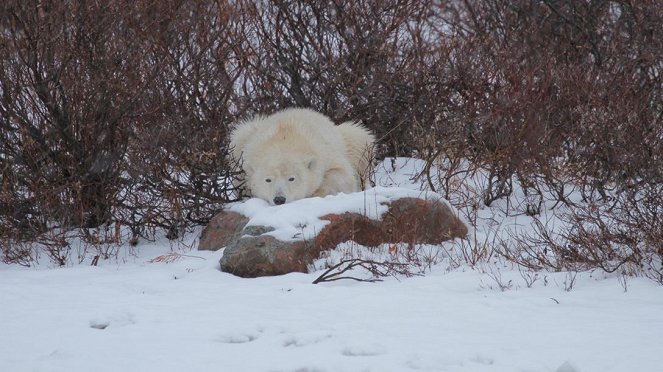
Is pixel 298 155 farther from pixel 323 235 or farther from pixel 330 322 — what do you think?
pixel 330 322

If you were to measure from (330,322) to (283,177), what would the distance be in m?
2.86

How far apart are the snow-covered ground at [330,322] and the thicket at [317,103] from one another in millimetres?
656

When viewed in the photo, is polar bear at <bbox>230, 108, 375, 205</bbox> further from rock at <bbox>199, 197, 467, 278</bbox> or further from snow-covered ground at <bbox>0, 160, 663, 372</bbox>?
snow-covered ground at <bbox>0, 160, 663, 372</bbox>

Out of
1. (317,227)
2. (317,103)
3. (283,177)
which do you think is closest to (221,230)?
(283,177)

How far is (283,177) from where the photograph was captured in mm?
7242

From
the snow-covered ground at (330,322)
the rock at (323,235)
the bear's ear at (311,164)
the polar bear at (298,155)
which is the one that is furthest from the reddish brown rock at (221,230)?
the bear's ear at (311,164)

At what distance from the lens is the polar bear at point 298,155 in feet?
23.9

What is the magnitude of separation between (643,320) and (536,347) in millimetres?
741

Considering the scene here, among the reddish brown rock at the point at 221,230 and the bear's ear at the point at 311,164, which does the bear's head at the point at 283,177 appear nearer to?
the bear's ear at the point at 311,164

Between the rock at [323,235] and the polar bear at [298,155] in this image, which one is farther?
the polar bear at [298,155]

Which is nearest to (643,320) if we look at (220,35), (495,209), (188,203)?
(495,209)

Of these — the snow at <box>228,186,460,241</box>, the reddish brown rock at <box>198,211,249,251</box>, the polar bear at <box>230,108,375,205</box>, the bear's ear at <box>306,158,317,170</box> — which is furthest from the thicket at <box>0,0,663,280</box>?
the snow at <box>228,186,460,241</box>

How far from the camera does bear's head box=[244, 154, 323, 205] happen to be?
7.20 metres

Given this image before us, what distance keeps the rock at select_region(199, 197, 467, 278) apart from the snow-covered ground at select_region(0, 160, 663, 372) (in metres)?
0.18
